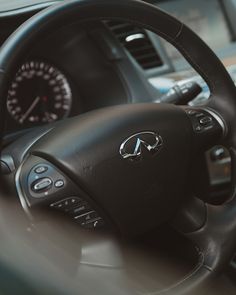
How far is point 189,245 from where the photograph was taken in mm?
1296

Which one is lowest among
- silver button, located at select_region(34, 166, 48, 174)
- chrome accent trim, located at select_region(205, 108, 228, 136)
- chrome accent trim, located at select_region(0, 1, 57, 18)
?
chrome accent trim, located at select_region(205, 108, 228, 136)

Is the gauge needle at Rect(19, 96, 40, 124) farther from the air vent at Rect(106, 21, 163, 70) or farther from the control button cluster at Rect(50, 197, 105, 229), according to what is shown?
the control button cluster at Rect(50, 197, 105, 229)

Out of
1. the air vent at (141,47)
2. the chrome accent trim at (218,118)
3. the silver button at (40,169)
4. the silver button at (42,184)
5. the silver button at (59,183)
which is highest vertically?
the silver button at (40,169)

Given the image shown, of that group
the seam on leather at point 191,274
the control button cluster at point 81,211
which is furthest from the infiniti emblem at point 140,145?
the seam on leather at point 191,274

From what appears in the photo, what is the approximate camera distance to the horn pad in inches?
43.4

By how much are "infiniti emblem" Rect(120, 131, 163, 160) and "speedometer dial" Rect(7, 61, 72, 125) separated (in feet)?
2.71

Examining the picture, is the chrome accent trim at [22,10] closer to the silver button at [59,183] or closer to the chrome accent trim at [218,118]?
the chrome accent trim at [218,118]

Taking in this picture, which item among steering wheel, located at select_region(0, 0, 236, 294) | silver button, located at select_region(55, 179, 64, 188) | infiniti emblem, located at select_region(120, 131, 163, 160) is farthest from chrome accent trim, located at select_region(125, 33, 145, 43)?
silver button, located at select_region(55, 179, 64, 188)

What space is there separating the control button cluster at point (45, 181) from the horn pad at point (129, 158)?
14 millimetres

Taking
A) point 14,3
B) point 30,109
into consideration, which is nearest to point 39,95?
point 30,109

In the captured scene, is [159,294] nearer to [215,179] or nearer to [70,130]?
[70,130]

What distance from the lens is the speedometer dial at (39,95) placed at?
6.34 feet

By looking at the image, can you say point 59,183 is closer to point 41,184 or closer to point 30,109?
point 41,184

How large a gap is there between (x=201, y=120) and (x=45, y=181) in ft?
1.06
